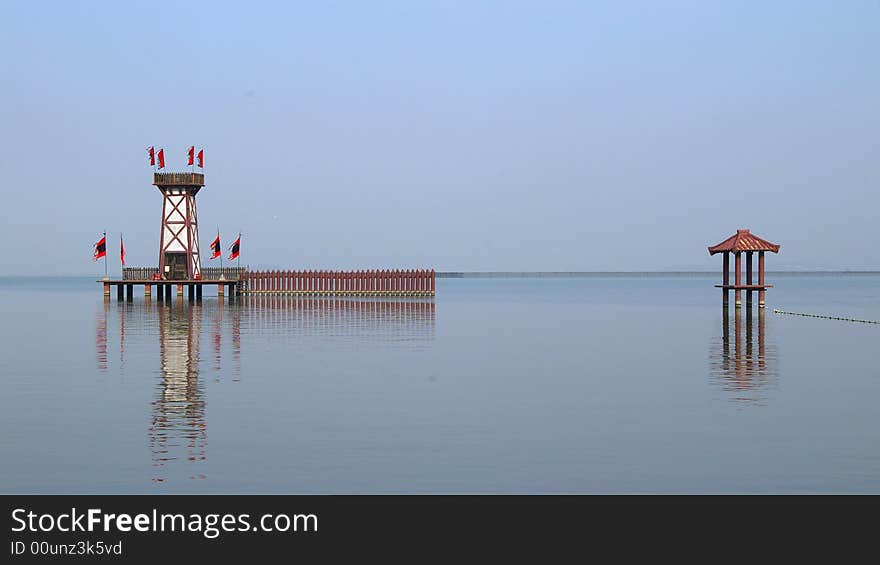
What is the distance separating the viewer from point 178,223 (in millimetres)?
80938

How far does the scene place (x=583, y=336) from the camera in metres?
44.8

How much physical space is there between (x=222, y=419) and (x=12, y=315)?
52284 millimetres

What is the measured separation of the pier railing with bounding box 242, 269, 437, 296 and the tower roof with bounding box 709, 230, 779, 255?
3517 centimetres

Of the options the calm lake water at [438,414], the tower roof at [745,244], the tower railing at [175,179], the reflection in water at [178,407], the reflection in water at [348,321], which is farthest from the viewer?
the tower railing at [175,179]

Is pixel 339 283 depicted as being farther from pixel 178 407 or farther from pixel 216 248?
pixel 178 407

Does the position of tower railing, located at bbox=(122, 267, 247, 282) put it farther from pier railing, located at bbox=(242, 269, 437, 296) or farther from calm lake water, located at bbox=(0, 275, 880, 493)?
calm lake water, located at bbox=(0, 275, 880, 493)

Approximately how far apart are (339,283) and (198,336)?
50.2 metres

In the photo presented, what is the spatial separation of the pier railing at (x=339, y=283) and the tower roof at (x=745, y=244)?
35.2 meters

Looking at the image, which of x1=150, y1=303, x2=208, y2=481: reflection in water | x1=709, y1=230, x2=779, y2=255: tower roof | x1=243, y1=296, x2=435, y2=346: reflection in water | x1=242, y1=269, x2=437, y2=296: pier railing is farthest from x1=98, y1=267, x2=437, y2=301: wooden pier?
x1=150, y1=303, x2=208, y2=481: reflection in water

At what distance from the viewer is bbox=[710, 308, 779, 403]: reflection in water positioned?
25391mm

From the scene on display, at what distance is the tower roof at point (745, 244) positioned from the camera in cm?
6062

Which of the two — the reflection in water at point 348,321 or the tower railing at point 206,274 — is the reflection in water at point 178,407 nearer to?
the reflection in water at point 348,321

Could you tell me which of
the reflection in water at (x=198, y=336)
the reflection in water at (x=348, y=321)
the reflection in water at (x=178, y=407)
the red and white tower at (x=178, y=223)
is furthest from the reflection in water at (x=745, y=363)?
the red and white tower at (x=178, y=223)

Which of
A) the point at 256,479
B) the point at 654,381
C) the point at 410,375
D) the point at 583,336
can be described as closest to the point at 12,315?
the point at 583,336
